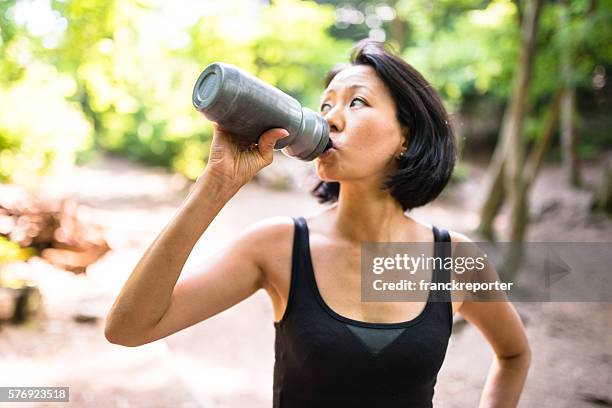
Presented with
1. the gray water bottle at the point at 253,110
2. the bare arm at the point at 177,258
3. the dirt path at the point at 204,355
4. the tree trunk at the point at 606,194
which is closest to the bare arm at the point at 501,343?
the dirt path at the point at 204,355

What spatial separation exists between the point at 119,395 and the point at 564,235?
7.83m

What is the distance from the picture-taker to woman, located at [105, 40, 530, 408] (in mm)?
1174

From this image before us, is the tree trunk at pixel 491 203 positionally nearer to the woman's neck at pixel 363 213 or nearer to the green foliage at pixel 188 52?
the green foliage at pixel 188 52

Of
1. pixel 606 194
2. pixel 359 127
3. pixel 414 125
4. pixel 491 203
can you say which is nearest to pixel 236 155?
pixel 359 127

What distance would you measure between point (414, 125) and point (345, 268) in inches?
18.3

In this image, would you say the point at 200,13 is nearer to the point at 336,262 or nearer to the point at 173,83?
the point at 173,83

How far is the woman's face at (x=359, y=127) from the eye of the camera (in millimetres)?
1396

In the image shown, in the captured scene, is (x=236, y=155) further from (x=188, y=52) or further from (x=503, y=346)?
(x=188, y=52)

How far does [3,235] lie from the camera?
17.8ft

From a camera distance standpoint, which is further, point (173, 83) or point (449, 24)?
point (449, 24)

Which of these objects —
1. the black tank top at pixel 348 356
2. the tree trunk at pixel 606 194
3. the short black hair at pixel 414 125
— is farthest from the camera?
the tree trunk at pixel 606 194

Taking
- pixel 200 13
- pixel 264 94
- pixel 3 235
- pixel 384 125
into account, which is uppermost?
pixel 200 13

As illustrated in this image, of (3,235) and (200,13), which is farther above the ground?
(200,13)

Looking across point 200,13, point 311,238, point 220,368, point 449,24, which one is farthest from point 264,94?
point 449,24
